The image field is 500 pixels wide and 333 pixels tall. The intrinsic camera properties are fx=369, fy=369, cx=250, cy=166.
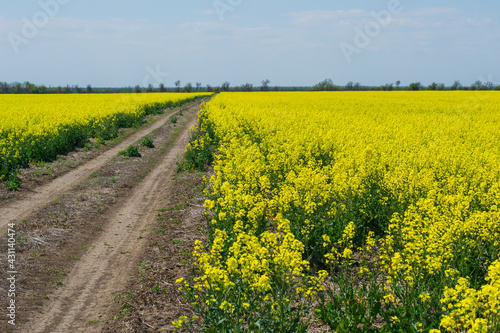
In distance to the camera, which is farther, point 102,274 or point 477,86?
point 477,86

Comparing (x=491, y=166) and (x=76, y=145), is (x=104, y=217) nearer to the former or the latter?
(x=491, y=166)

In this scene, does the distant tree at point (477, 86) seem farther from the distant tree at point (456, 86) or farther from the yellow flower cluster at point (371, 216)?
the yellow flower cluster at point (371, 216)

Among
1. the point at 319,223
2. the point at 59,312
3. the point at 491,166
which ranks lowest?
the point at 59,312

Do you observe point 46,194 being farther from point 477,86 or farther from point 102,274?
point 477,86

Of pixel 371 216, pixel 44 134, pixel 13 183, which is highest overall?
pixel 44 134

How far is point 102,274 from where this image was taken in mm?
7066

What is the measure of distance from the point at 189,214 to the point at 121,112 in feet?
77.6

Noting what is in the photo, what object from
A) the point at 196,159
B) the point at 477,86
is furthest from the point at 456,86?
the point at 196,159

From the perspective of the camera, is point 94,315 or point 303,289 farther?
point 94,315

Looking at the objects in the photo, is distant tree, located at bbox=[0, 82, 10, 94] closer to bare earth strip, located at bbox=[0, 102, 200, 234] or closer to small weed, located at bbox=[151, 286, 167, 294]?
bare earth strip, located at bbox=[0, 102, 200, 234]

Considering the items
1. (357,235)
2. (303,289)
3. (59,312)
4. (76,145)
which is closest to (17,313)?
(59,312)

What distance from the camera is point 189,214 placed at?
10.1 metres

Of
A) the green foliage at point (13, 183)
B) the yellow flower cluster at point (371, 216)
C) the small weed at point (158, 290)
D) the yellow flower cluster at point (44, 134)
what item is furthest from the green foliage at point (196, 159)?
the small weed at point (158, 290)

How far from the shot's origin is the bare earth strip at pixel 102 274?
5635 mm
